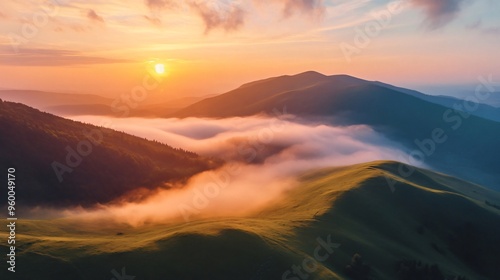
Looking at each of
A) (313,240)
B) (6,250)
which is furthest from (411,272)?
(6,250)

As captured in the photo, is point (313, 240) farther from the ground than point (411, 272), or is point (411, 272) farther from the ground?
point (313, 240)

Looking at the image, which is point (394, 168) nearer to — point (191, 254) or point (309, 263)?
point (309, 263)

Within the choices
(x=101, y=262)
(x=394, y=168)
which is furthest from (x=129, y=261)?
(x=394, y=168)

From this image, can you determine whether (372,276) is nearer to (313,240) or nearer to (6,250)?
(313,240)

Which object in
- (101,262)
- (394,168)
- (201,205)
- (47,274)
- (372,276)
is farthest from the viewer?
(394,168)

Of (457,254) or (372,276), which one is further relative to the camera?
(457,254)

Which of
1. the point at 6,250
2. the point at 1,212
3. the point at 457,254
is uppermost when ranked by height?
the point at 1,212

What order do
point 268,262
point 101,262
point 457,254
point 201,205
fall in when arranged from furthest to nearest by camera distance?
point 201,205 < point 457,254 < point 268,262 < point 101,262
